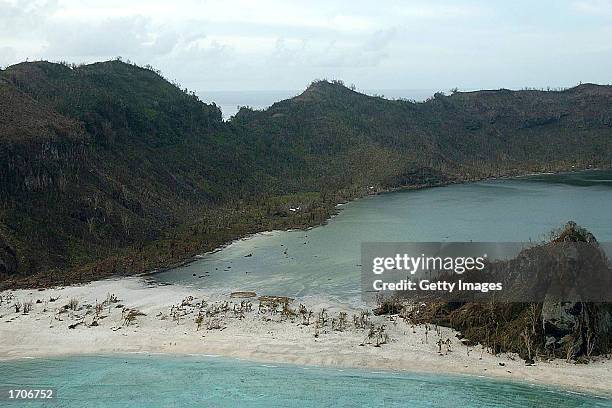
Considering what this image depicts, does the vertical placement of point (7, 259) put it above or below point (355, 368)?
above

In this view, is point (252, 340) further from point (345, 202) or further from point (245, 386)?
point (345, 202)

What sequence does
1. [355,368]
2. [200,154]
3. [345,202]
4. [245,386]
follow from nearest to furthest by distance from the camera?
[245,386], [355,368], [345,202], [200,154]

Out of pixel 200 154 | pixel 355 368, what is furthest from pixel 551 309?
pixel 200 154

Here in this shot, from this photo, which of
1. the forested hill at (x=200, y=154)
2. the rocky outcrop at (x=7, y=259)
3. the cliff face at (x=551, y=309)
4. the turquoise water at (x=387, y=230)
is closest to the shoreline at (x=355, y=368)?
the cliff face at (x=551, y=309)

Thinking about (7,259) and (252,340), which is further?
(7,259)

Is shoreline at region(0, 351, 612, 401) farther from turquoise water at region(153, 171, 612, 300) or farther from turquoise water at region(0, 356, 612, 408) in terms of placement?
turquoise water at region(153, 171, 612, 300)

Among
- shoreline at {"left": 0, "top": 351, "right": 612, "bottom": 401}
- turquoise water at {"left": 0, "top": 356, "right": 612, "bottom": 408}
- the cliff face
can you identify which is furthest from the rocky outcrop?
the cliff face
